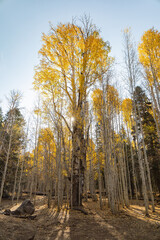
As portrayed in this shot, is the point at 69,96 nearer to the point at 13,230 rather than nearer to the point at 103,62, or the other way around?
the point at 103,62

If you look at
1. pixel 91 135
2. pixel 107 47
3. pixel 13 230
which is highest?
pixel 107 47

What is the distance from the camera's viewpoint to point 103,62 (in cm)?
849

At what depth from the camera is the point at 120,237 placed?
3.86 m

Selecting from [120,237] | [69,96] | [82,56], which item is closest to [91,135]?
[69,96]

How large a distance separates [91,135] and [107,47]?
22.4 ft

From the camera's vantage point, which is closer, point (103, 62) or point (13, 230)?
point (13, 230)

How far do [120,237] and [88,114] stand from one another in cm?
666

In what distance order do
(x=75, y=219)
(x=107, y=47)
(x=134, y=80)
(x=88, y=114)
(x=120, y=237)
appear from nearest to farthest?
(x=120, y=237) → (x=75, y=219) → (x=107, y=47) → (x=134, y=80) → (x=88, y=114)

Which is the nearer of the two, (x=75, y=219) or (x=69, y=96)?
(x=75, y=219)

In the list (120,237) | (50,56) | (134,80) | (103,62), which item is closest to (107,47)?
(103,62)

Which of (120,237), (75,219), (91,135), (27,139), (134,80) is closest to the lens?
(120,237)

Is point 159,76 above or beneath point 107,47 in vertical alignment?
beneath

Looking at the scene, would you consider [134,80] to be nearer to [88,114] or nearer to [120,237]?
[88,114]

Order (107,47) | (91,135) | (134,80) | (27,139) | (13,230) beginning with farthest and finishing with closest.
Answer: (27,139), (91,135), (134,80), (107,47), (13,230)
